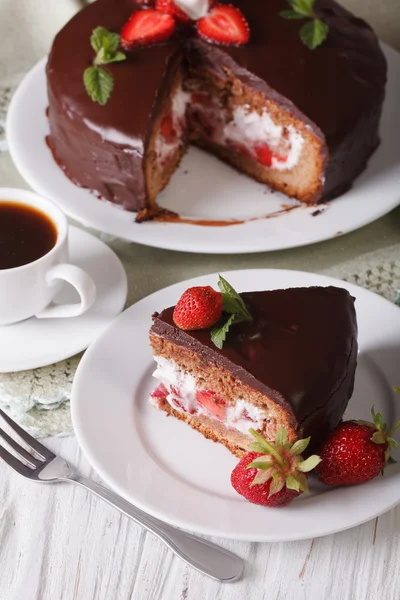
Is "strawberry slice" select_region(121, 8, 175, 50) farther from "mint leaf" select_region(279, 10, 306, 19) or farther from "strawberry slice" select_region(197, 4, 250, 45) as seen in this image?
"mint leaf" select_region(279, 10, 306, 19)

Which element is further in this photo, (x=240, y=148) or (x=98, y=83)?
(x=240, y=148)

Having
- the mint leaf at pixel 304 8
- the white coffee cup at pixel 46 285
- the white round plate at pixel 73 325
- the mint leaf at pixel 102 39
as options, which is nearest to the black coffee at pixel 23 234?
the white coffee cup at pixel 46 285

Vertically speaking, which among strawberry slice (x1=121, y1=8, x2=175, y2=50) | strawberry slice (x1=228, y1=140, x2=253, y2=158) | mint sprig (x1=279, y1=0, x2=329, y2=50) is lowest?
strawberry slice (x1=228, y1=140, x2=253, y2=158)

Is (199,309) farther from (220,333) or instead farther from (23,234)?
(23,234)

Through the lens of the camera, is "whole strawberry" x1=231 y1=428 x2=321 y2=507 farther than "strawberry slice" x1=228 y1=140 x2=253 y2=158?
No

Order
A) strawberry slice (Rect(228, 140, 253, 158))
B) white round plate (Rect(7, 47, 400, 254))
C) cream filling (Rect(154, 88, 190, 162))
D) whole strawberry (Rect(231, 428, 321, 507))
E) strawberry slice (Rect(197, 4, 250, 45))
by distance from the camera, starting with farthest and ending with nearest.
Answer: strawberry slice (Rect(228, 140, 253, 158)) → cream filling (Rect(154, 88, 190, 162)) → strawberry slice (Rect(197, 4, 250, 45)) → white round plate (Rect(7, 47, 400, 254)) → whole strawberry (Rect(231, 428, 321, 507))

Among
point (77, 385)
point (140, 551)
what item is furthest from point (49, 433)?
point (140, 551)

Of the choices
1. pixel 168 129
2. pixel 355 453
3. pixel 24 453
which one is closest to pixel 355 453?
pixel 355 453

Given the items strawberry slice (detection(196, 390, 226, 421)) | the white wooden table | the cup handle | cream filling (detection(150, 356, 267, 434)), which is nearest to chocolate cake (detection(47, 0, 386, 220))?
the cup handle
